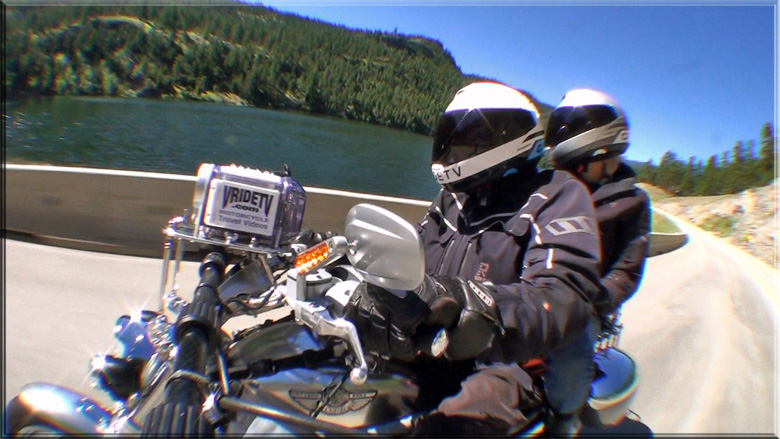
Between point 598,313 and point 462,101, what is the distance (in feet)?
4.32

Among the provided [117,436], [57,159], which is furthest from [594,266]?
[57,159]

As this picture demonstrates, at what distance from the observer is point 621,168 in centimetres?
326

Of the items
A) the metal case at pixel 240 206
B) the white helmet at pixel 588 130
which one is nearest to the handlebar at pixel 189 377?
the metal case at pixel 240 206

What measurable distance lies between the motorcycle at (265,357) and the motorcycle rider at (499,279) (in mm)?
94

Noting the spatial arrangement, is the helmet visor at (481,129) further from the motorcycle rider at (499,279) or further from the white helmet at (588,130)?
the white helmet at (588,130)

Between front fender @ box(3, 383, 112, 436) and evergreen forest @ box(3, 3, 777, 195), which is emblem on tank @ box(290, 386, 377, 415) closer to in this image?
front fender @ box(3, 383, 112, 436)

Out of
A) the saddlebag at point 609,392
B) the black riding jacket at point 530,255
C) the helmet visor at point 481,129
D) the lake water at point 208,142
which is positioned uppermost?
the helmet visor at point 481,129

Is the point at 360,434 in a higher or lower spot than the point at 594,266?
lower

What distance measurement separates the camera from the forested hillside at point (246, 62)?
71.2 feet

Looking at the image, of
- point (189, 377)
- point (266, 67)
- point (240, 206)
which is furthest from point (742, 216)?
point (266, 67)

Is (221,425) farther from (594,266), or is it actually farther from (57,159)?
(57,159)

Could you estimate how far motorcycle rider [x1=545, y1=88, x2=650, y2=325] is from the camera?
285 cm

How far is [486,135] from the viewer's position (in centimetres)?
178

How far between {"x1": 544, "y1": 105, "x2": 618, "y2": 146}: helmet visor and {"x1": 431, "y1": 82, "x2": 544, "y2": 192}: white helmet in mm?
1384
